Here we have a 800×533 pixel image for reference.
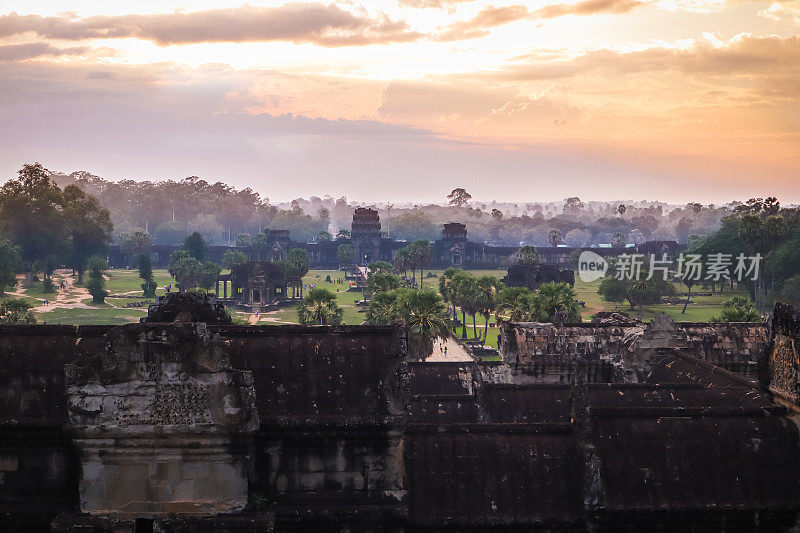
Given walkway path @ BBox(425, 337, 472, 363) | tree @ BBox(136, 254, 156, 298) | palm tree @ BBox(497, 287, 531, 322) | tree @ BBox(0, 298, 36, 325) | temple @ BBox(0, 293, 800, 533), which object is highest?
temple @ BBox(0, 293, 800, 533)

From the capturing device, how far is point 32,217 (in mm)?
115750

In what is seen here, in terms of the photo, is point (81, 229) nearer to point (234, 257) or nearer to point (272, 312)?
point (234, 257)

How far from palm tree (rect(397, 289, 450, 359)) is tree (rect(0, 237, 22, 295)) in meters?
67.1

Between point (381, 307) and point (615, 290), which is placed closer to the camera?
point (381, 307)

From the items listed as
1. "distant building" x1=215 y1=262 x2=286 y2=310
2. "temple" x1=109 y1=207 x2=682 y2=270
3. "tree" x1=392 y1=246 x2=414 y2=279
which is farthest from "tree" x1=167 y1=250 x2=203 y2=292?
"temple" x1=109 y1=207 x2=682 y2=270

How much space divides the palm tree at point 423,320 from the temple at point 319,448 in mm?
31384

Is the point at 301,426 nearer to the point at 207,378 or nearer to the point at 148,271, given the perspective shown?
the point at 207,378

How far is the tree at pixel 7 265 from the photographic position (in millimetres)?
95250

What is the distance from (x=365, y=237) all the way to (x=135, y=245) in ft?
160

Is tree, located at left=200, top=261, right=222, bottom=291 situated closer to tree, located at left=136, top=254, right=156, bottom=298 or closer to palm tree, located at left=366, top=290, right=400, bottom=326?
tree, located at left=136, top=254, right=156, bottom=298

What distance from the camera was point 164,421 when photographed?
1420 centimetres

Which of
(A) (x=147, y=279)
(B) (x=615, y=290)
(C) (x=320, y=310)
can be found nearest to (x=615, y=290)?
(B) (x=615, y=290)

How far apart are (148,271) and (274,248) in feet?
183

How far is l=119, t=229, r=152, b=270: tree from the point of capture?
6033 inches
